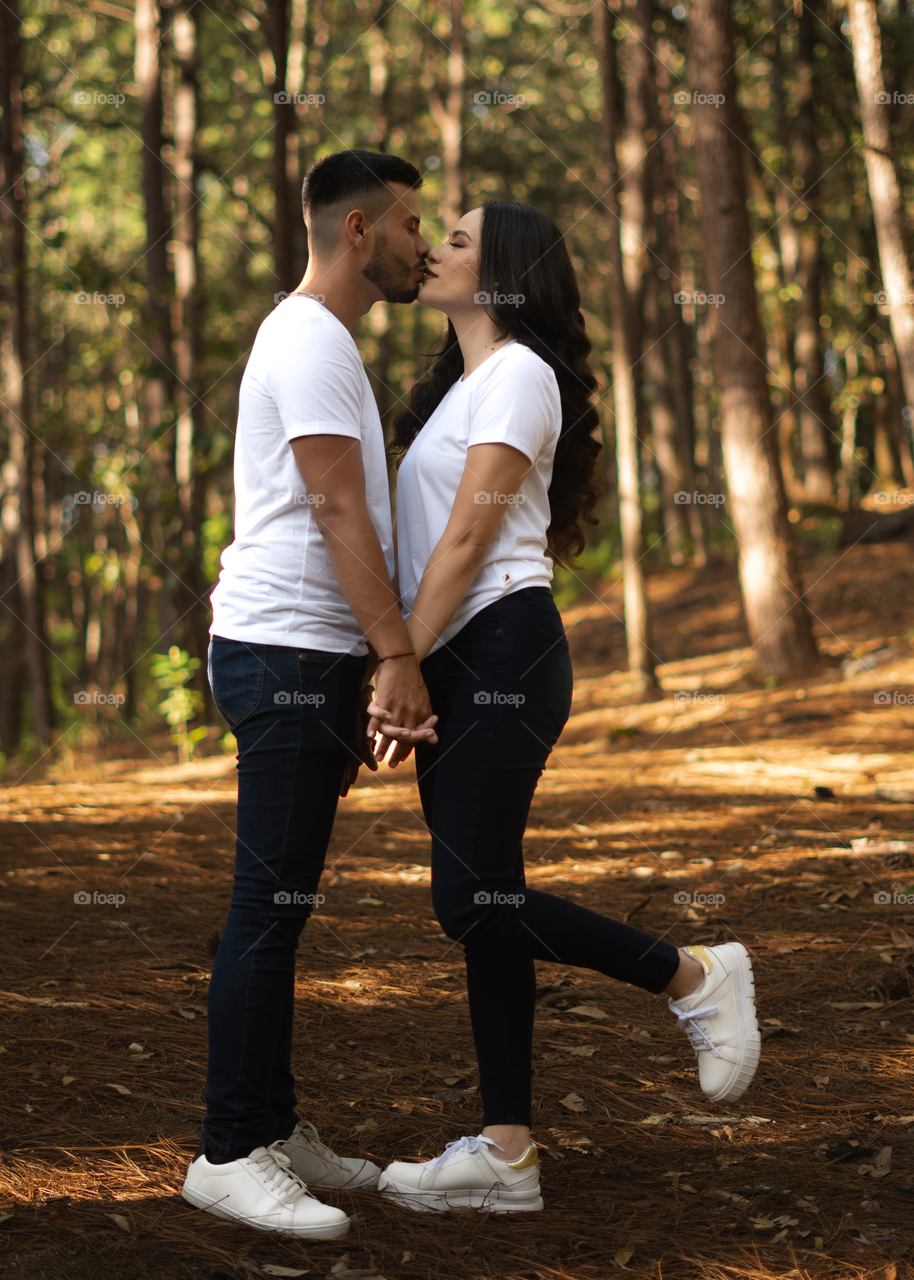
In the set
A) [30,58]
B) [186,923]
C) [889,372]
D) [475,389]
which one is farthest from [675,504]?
[475,389]

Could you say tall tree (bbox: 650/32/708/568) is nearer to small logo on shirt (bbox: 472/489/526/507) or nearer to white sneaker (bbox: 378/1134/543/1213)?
small logo on shirt (bbox: 472/489/526/507)

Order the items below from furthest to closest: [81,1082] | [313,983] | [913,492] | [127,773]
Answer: [913,492], [127,773], [313,983], [81,1082]

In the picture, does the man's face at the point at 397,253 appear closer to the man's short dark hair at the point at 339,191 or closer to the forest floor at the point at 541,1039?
the man's short dark hair at the point at 339,191

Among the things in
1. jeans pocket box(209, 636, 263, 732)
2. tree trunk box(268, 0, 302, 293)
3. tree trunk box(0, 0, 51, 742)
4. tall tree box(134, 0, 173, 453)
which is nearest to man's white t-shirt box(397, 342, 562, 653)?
jeans pocket box(209, 636, 263, 732)

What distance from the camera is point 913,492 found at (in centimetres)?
1415

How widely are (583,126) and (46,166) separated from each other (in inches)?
356

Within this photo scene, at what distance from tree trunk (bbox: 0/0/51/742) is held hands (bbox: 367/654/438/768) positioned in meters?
10.9

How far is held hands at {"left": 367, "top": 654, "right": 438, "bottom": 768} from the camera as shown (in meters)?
2.11

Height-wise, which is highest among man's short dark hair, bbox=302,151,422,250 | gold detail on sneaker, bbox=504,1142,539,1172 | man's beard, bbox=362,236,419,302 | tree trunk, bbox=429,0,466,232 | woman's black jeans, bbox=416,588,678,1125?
tree trunk, bbox=429,0,466,232

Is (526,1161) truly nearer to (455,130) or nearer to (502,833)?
(502,833)

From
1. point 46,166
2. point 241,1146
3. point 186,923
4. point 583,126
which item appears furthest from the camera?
point 583,126

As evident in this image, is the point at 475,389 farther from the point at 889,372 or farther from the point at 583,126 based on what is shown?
the point at 583,126

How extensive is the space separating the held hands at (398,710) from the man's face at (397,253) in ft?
2.63

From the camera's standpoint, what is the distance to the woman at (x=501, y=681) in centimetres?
215
